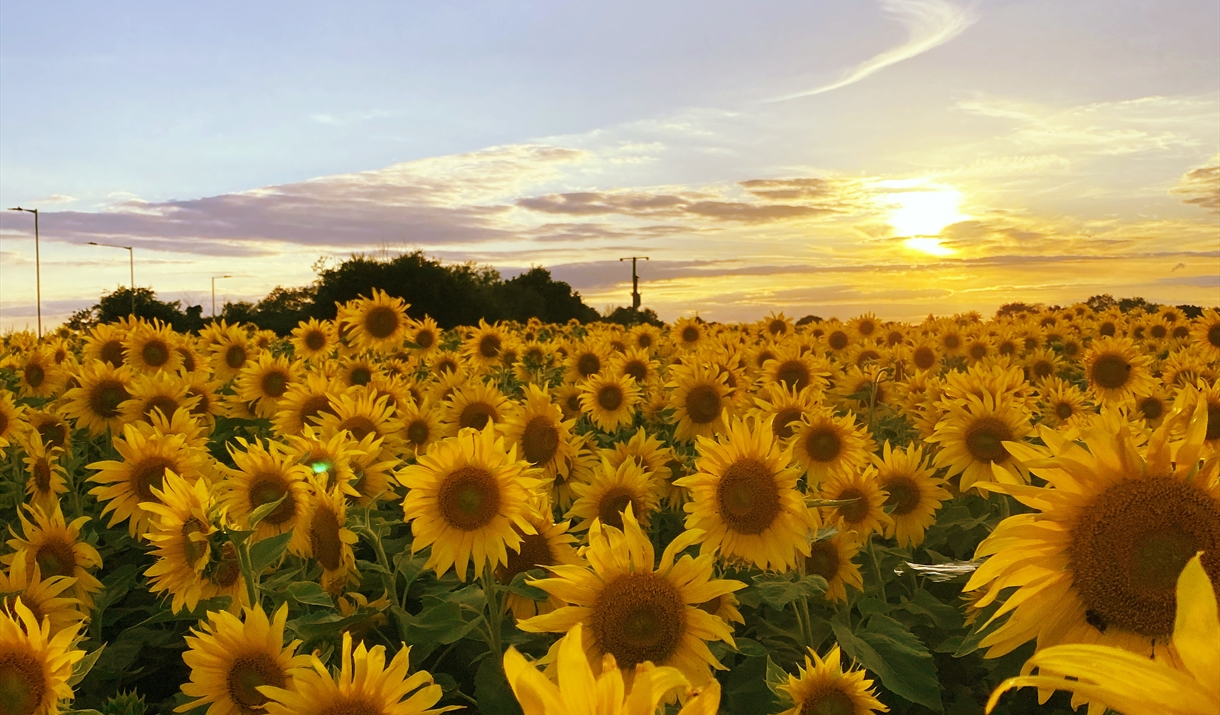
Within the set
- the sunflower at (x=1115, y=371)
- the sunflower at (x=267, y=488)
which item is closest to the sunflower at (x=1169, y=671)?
the sunflower at (x=267, y=488)

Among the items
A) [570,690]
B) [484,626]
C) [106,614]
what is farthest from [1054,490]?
[106,614]

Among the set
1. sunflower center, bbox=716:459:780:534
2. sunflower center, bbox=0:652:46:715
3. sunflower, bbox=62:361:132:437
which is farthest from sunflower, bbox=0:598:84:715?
sunflower, bbox=62:361:132:437

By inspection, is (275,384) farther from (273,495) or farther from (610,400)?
(273,495)

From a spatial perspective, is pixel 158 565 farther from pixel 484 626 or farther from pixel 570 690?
pixel 570 690

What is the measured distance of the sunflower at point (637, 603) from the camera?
Answer: 278cm

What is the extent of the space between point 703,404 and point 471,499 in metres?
3.84

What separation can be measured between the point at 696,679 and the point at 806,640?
3.68 ft

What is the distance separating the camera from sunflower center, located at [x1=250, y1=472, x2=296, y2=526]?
4.30m

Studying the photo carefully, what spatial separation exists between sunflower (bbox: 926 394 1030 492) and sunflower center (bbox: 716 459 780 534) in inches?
90.2

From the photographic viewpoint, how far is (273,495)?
436 cm

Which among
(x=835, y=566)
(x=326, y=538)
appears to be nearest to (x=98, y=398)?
(x=326, y=538)

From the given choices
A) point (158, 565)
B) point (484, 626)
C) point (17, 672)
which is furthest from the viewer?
point (484, 626)

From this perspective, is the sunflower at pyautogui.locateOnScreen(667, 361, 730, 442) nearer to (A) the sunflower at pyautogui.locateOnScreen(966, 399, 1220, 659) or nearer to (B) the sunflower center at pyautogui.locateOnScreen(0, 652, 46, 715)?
(A) the sunflower at pyautogui.locateOnScreen(966, 399, 1220, 659)

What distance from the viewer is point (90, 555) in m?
4.38
